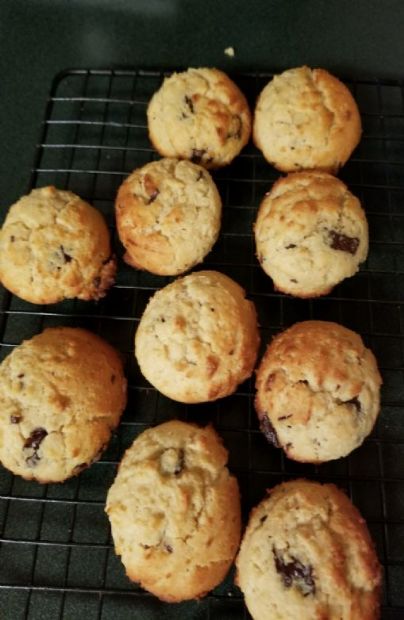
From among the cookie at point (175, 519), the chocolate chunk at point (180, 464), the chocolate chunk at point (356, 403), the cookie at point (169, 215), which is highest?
the cookie at point (169, 215)

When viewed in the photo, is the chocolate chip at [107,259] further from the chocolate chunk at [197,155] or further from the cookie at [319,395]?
the cookie at [319,395]

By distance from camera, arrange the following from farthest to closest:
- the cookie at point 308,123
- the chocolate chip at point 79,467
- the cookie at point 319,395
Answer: the cookie at point 308,123, the chocolate chip at point 79,467, the cookie at point 319,395

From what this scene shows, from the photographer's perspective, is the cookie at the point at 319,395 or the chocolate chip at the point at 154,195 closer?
the cookie at the point at 319,395

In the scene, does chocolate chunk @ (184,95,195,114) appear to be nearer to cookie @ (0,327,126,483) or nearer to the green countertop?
the green countertop

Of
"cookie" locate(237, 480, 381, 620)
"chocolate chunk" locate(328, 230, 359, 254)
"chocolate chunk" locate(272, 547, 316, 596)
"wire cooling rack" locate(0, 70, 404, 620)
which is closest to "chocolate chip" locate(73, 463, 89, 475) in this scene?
"wire cooling rack" locate(0, 70, 404, 620)

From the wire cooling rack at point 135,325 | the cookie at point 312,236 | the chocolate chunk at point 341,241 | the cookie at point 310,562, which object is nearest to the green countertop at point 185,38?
the wire cooling rack at point 135,325

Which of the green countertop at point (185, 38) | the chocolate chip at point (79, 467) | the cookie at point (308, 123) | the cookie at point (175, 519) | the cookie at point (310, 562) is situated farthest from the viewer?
the green countertop at point (185, 38)
